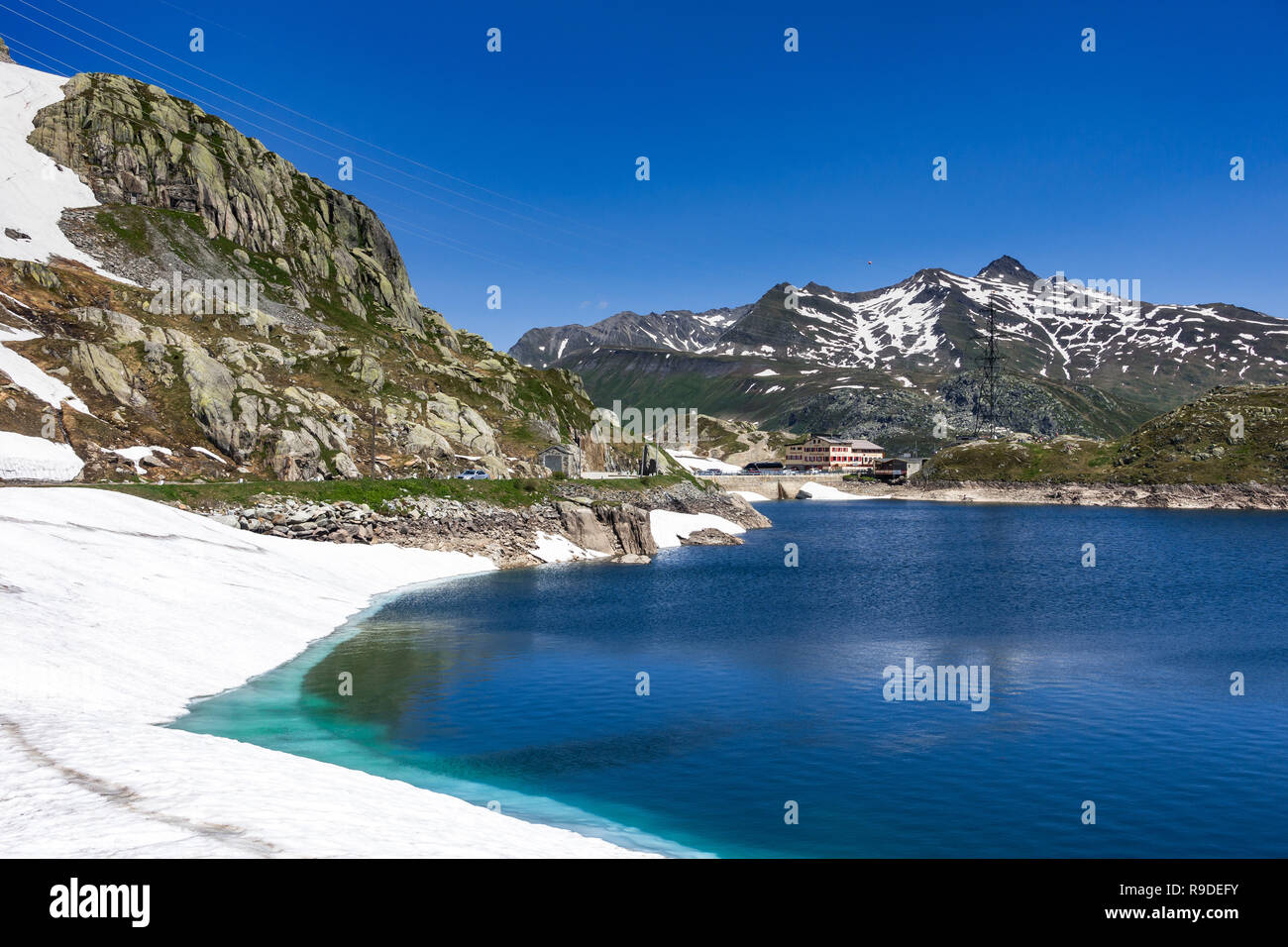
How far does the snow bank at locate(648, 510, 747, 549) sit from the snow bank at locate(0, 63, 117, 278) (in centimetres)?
8776

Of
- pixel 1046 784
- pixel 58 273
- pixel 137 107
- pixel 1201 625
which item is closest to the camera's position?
pixel 1046 784

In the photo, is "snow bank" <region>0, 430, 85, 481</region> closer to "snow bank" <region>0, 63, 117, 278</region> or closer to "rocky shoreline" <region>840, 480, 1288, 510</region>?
"snow bank" <region>0, 63, 117, 278</region>

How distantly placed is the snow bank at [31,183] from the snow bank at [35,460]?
4768cm

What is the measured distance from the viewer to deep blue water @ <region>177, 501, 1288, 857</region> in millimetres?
22594

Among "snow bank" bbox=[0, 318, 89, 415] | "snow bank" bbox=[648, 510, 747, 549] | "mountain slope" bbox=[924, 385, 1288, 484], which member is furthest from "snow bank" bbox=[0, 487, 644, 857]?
"mountain slope" bbox=[924, 385, 1288, 484]

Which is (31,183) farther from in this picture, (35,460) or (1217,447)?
(1217,447)

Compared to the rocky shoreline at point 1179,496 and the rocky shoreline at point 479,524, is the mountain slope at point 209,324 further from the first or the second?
the rocky shoreline at point 1179,496

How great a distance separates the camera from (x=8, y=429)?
68.9 meters

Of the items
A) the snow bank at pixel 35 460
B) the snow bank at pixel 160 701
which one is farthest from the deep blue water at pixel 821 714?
the snow bank at pixel 35 460

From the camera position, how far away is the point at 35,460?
67.4m

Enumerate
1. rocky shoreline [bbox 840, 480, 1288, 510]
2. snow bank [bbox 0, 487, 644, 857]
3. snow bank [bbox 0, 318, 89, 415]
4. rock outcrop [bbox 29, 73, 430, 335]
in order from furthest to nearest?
rocky shoreline [bbox 840, 480, 1288, 510]
rock outcrop [bbox 29, 73, 430, 335]
snow bank [bbox 0, 318, 89, 415]
snow bank [bbox 0, 487, 644, 857]
